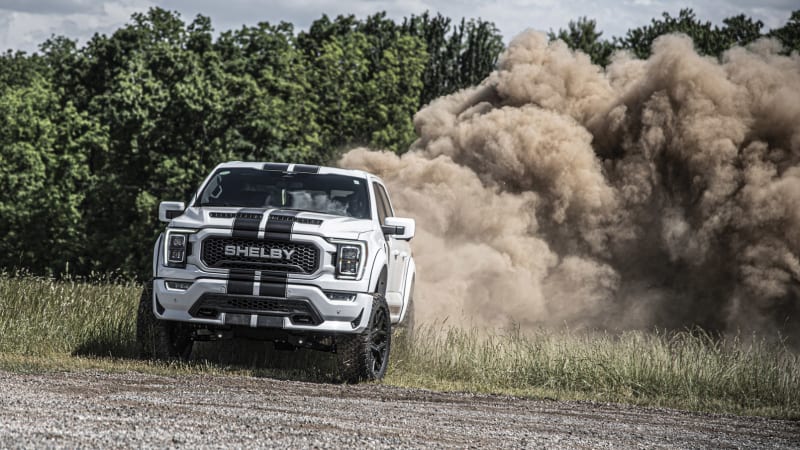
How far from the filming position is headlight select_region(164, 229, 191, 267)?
40.4 ft

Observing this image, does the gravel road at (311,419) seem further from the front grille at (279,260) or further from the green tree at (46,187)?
the green tree at (46,187)

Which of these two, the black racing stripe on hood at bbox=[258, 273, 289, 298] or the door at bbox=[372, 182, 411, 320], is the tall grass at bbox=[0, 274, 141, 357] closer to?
the black racing stripe on hood at bbox=[258, 273, 289, 298]

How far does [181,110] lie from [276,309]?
3078 cm

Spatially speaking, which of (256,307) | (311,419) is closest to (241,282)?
(256,307)

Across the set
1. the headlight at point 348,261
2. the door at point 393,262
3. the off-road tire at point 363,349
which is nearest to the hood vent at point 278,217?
the headlight at point 348,261

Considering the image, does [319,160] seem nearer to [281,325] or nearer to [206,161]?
[206,161]

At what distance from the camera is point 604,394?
522 inches

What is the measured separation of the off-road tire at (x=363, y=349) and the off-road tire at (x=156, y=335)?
1.93 meters

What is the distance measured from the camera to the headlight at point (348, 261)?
12094 millimetres

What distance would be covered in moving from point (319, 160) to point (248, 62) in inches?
228

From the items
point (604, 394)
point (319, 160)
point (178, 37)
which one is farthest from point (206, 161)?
point (604, 394)

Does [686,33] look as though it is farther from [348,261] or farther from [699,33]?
[348,261]

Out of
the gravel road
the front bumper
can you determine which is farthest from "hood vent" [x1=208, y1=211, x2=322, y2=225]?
the gravel road

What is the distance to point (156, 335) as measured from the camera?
12.8 meters
